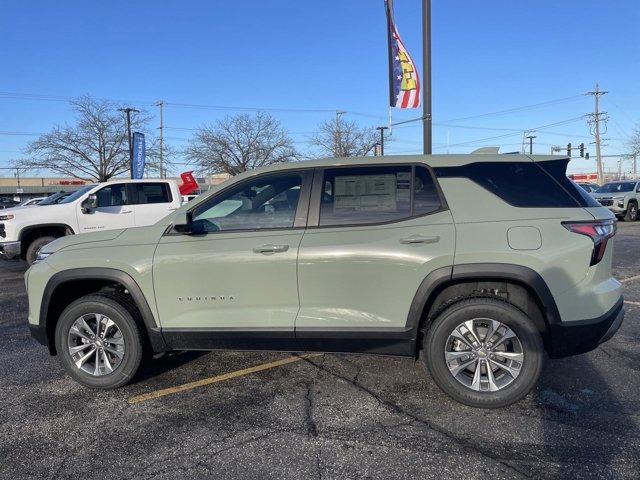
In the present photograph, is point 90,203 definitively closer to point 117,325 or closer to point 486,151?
point 117,325

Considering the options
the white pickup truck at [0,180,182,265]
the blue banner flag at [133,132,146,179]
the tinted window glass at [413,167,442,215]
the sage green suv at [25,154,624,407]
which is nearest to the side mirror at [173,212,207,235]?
the sage green suv at [25,154,624,407]

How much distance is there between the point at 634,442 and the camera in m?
2.95

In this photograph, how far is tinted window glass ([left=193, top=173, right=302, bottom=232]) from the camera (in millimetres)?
3705

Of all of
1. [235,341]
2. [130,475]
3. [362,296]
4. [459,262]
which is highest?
[459,262]

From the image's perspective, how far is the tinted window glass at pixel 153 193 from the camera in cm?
1063

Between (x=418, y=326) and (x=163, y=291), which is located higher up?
(x=163, y=291)

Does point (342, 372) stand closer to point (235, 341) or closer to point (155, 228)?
point (235, 341)

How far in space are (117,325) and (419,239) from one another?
2.45 m

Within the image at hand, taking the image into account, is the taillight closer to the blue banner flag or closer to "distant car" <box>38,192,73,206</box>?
"distant car" <box>38,192,73,206</box>

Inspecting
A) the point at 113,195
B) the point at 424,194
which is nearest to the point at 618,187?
the point at 113,195

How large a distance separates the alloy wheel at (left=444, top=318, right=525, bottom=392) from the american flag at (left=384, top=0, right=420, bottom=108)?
7022 millimetres

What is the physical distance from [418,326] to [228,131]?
124 feet

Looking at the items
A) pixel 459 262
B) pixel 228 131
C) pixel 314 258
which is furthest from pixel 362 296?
pixel 228 131

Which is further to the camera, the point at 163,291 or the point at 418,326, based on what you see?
the point at 163,291
